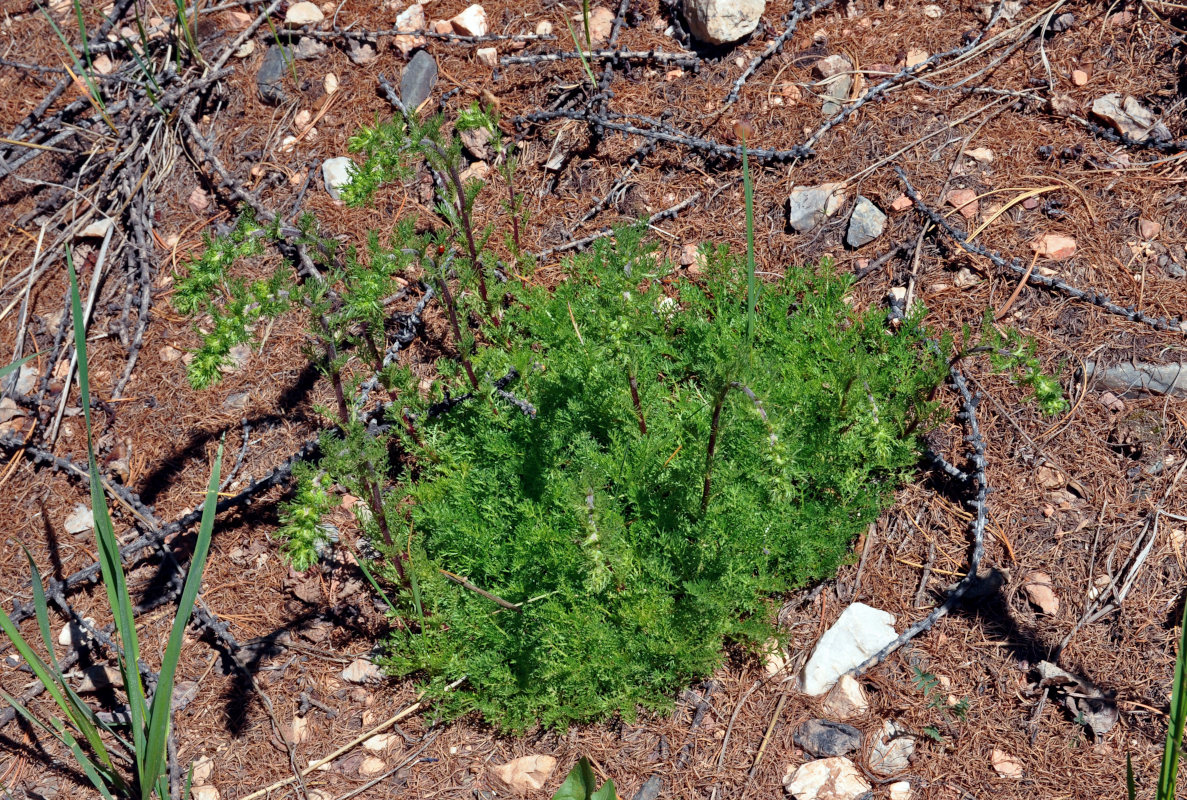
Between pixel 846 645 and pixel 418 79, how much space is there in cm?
331

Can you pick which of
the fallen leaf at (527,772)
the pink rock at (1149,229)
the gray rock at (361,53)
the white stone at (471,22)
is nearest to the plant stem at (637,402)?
the fallen leaf at (527,772)

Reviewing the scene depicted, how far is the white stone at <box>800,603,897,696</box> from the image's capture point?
2.88 meters

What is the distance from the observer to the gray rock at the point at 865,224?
3707 mm

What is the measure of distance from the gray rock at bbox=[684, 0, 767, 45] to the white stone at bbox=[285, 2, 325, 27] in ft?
6.38

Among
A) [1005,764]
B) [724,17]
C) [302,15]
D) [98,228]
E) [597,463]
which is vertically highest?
[302,15]

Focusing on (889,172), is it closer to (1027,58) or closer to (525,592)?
(1027,58)

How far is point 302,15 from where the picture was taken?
4559mm

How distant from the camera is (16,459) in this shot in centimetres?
379

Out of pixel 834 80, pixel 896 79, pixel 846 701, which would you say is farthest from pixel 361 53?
pixel 846 701

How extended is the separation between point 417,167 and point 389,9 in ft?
3.32

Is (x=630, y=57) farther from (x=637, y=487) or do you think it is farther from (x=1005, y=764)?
(x=1005, y=764)

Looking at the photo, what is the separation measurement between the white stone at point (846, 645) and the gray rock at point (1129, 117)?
2.39m

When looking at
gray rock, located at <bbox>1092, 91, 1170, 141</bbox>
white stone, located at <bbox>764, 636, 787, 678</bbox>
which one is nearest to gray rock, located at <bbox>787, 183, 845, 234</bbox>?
gray rock, located at <bbox>1092, 91, 1170, 141</bbox>

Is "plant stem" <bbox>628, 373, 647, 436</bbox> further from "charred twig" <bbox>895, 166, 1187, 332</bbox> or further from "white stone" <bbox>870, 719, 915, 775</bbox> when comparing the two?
"charred twig" <bbox>895, 166, 1187, 332</bbox>
